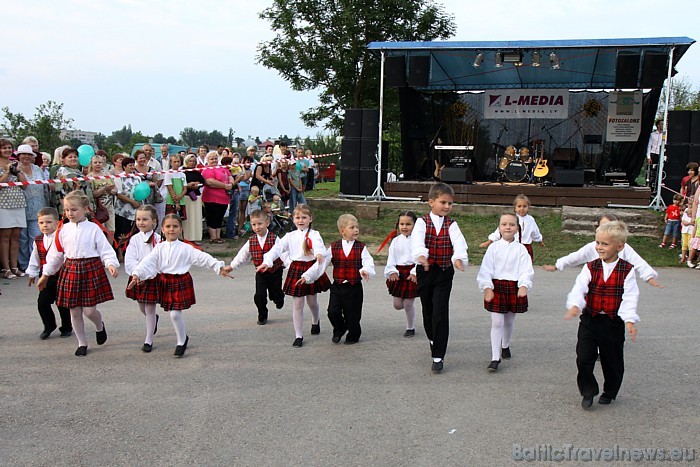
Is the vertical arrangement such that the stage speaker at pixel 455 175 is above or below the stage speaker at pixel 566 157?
below

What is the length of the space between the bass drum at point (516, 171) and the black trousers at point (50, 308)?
14.1 metres

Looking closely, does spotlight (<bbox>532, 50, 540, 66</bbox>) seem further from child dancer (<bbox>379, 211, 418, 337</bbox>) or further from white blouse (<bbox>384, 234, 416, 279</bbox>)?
white blouse (<bbox>384, 234, 416, 279</bbox>)

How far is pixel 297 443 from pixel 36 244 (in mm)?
3663

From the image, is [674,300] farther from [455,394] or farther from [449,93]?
[449,93]

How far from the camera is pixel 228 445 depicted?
3.83 metres

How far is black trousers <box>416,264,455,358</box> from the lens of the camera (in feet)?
17.3

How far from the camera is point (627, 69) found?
1420 centimetres

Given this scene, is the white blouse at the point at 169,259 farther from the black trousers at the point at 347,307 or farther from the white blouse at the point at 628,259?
the white blouse at the point at 628,259

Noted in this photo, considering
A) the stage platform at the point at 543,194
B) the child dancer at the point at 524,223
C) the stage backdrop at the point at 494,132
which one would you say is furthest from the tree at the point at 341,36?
the child dancer at the point at 524,223

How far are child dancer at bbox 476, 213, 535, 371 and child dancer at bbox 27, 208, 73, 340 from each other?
389 centimetres

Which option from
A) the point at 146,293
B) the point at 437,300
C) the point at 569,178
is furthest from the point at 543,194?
the point at 146,293

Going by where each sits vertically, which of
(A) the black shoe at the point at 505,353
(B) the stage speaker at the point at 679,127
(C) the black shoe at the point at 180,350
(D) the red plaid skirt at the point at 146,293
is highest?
(B) the stage speaker at the point at 679,127

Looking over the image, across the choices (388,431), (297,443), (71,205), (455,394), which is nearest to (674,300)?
(455,394)

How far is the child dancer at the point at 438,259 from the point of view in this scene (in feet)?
17.4
